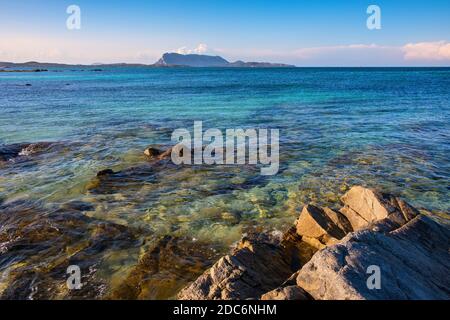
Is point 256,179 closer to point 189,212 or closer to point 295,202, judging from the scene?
point 295,202

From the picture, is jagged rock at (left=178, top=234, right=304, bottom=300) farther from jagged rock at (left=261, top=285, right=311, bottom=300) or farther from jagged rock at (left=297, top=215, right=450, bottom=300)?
jagged rock at (left=297, top=215, right=450, bottom=300)

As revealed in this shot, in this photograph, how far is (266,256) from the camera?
28.9 feet

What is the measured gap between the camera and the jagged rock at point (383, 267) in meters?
6.20

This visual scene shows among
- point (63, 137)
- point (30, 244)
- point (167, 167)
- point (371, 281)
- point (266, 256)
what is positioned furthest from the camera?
point (63, 137)

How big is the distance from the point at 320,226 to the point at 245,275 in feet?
10.6

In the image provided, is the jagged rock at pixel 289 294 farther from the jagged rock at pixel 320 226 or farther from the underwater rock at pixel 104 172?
the underwater rock at pixel 104 172

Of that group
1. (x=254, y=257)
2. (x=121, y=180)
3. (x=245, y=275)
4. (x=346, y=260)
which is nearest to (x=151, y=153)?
(x=121, y=180)

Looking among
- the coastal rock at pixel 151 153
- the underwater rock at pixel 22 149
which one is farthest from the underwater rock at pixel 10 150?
the coastal rock at pixel 151 153

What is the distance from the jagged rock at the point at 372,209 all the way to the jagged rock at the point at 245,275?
2.50 metres

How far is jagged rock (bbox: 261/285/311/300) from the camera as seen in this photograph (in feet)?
20.6

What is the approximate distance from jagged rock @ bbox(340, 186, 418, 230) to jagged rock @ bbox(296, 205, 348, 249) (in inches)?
15.2

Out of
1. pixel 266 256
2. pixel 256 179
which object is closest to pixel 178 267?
pixel 266 256

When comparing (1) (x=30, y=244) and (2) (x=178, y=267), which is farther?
(1) (x=30, y=244)
